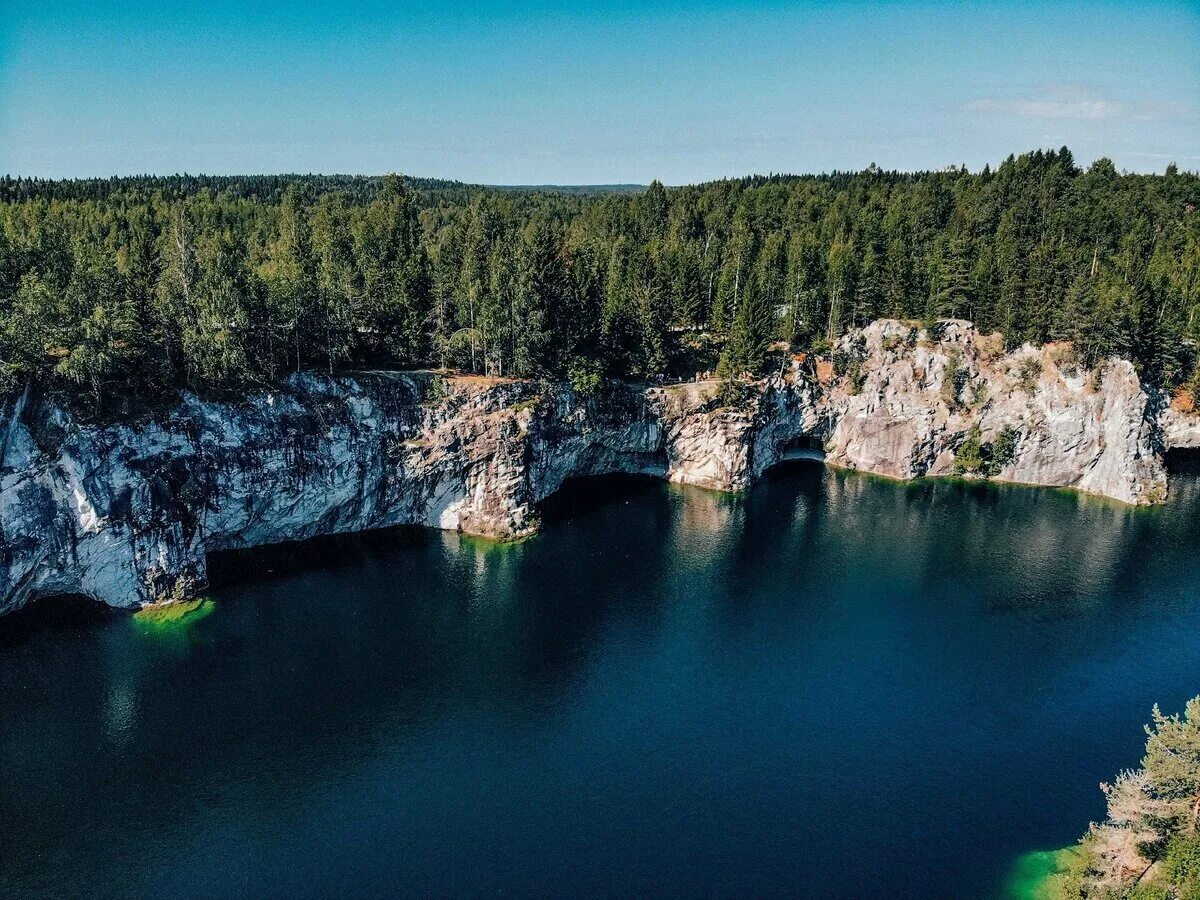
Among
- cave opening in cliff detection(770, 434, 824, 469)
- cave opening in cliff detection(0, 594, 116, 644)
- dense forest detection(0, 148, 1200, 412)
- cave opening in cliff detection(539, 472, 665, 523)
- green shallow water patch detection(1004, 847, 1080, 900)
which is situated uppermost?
dense forest detection(0, 148, 1200, 412)

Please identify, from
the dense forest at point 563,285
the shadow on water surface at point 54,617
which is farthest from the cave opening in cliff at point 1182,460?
the shadow on water surface at point 54,617

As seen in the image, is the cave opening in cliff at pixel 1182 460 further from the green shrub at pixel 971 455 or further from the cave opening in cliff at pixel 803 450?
the cave opening in cliff at pixel 803 450

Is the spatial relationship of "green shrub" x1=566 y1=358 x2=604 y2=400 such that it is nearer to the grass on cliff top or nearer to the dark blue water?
the dark blue water

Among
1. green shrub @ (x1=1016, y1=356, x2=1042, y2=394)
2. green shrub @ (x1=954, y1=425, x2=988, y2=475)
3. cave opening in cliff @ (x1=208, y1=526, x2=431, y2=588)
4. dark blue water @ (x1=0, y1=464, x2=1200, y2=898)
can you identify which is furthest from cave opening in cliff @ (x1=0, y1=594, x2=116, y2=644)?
green shrub @ (x1=1016, y1=356, x2=1042, y2=394)

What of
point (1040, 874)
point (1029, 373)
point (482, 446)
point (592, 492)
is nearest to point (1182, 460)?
point (1029, 373)

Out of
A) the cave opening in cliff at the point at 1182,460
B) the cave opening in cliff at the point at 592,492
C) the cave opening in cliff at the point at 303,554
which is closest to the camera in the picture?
the cave opening in cliff at the point at 303,554

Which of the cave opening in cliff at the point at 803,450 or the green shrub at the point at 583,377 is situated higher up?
the green shrub at the point at 583,377
